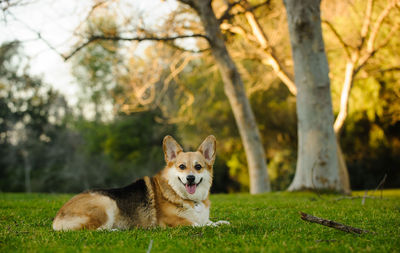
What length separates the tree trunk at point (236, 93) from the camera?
48.4 ft

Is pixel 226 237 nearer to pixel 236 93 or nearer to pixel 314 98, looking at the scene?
pixel 314 98

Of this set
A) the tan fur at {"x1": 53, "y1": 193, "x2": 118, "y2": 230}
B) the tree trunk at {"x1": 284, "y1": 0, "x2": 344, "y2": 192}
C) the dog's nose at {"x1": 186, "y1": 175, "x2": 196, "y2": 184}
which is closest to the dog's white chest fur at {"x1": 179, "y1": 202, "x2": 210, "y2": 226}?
the dog's nose at {"x1": 186, "y1": 175, "x2": 196, "y2": 184}

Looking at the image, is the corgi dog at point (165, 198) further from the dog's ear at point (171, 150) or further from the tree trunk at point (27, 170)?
the tree trunk at point (27, 170)

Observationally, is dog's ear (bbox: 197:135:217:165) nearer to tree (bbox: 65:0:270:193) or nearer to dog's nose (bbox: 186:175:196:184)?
dog's nose (bbox: 186:175:196:184)

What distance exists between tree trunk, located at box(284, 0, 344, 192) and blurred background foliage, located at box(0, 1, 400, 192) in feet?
17.1

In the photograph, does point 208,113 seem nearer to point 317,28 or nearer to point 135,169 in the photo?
point 135,169

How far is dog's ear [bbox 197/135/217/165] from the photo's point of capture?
6508 millimetres

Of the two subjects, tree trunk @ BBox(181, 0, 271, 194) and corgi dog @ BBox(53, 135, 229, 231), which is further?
tree trunk @ BBox(181, 0, 271, 194)

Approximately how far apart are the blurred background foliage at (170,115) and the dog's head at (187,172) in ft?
28.3

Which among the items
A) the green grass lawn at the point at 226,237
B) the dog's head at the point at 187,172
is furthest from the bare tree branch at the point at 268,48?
the dog's head at the point at 187,172

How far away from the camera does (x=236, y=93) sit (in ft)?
50.8

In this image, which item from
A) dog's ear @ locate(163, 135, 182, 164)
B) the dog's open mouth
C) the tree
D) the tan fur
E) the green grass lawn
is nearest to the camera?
the green grass lawn

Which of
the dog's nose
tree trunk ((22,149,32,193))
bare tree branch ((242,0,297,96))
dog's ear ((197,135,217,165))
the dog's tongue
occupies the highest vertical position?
bare tree branch ((242,0,297,96))

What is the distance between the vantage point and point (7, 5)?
991cm
